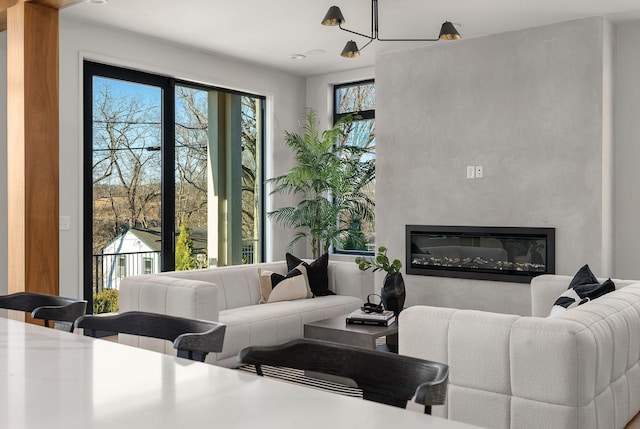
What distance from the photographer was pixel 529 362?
7.97ft

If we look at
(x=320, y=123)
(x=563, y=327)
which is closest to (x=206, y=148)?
(x=320, y=123)

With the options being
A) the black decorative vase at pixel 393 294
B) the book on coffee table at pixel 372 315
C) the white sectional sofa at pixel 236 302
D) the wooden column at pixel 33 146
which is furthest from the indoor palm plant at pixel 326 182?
the wooden column at pixel 33 146

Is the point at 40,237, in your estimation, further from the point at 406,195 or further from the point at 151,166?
the point at 406,195

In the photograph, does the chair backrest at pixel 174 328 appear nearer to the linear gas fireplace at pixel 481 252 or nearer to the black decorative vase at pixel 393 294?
the black decorative vase at pixel 393 294

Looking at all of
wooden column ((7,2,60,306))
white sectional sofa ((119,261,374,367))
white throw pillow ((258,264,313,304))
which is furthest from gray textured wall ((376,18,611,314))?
wooden column ((7,2,60,306))

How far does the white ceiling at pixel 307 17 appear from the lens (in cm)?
495

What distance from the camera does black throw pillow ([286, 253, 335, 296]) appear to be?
559cm

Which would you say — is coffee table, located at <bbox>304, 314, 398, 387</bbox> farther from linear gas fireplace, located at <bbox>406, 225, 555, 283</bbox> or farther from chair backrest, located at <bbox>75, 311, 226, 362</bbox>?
chair backrest, located at <bbox>75, 311, 226, 362</bbox>

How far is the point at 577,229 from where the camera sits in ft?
17.2

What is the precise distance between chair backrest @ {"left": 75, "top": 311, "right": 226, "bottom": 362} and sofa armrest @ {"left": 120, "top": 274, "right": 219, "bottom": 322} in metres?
2.29

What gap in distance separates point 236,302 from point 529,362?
3.00m

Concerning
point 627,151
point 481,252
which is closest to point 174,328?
point 481,252

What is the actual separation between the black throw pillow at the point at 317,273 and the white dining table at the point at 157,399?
14.1ft

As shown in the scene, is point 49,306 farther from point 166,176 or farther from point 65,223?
point 166,176
